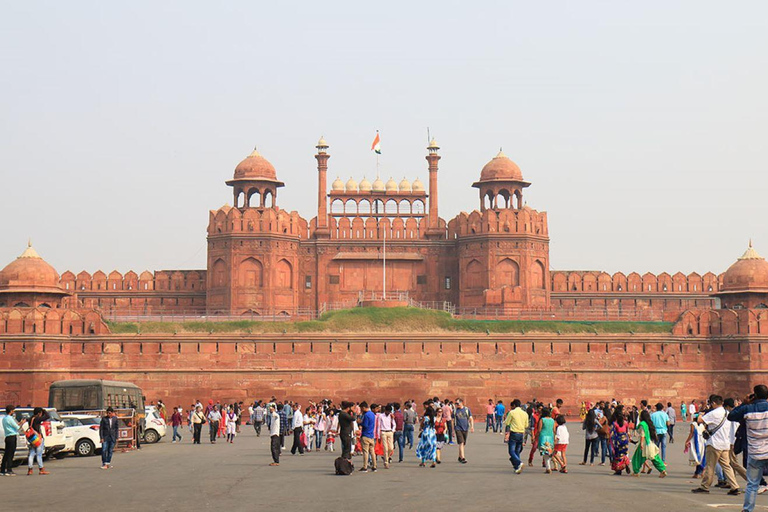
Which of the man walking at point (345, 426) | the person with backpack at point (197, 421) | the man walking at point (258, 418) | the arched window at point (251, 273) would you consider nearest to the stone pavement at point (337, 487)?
the man walking at point (345, 426)

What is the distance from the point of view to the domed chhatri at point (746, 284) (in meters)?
48.3

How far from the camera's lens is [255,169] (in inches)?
2067

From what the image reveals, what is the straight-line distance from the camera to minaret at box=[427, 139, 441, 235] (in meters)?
53.9

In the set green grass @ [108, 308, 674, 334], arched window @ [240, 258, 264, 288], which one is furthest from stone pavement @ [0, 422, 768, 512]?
arched window @ [240, 258, 264, 288]

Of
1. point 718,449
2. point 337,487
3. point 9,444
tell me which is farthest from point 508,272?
point 718,449

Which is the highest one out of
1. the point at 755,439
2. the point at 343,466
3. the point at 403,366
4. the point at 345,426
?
the point at 403,366

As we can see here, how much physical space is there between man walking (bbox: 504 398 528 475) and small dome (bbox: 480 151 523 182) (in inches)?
1334

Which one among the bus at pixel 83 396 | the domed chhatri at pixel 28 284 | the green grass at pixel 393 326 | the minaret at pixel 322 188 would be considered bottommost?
the bus at pixel 83 396

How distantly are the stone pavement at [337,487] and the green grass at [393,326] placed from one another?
72.4ft

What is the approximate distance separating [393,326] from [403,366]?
84.7 inches

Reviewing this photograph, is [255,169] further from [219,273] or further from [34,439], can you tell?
[34,439]

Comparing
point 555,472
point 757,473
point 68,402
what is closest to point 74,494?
point 555,472

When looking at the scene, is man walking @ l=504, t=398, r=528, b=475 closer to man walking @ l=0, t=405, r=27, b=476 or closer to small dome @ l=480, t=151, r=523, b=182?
man walking @ l=0, t=405, r=27, b=476

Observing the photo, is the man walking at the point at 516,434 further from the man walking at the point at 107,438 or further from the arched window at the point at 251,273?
the arched window at the point at 251,273
